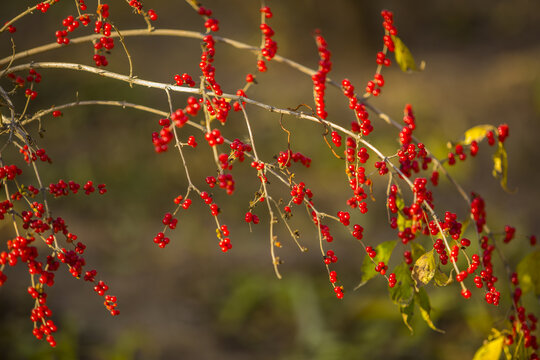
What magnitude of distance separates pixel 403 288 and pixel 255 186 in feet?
13.0

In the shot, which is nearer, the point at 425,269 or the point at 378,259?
the point at 425,269

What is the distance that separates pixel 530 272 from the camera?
61.4 inches

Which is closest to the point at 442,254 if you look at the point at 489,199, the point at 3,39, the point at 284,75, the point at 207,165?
the point at 489,199

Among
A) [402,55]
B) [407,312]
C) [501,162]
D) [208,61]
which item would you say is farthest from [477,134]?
[208,61]

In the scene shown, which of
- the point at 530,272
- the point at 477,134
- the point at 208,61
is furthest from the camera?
the point at 530,272

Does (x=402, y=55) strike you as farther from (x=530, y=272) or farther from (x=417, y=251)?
(x=530, y=272)

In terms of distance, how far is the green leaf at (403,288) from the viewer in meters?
1.42

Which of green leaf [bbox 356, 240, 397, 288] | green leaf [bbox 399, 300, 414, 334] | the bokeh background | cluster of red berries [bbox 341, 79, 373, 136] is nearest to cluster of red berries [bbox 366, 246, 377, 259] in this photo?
green leaf [bbox 356, 240, 397, 288]

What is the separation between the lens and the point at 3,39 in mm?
6824

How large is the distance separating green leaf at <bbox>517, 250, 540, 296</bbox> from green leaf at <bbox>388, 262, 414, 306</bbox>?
41 centimetres

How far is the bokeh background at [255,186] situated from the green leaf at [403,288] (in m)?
0.33

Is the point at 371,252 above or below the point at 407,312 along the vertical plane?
above

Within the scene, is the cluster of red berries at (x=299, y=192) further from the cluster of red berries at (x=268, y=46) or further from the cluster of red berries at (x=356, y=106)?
the cluster of red berries at (x=268, y=46)

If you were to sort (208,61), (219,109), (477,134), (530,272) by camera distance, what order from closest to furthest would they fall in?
(219,109) → (208,61) → (477,134) → (530,272)
